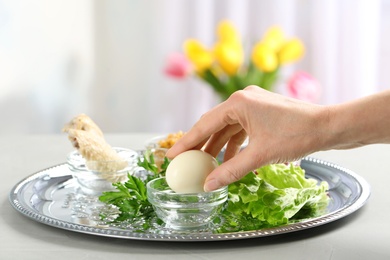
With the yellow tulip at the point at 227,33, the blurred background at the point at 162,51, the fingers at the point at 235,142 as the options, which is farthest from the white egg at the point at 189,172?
the yellow tulip at the point at 227,33

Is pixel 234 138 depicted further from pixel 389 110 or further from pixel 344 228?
pixel 389 110

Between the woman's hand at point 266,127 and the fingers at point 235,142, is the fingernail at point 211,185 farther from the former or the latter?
the fingers at point 235,142

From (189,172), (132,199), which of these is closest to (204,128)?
(189,172)

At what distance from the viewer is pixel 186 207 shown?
132cm

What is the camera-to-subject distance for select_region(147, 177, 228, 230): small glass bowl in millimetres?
1318

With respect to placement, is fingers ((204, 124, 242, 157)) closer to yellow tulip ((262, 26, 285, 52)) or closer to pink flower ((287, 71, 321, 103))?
pink flower ((287, 71, 321, 103))

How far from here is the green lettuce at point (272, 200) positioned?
133 cm

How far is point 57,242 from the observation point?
129 centimetres

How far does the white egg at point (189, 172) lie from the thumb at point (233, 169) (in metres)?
0.03

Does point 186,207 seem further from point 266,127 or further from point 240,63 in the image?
point 240,63

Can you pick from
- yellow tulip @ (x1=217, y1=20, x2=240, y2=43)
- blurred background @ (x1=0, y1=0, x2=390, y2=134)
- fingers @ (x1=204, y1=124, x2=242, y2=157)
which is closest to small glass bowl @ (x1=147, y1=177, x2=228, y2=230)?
fingers @ (x1=204, y1=124, x2=242, y2=157)

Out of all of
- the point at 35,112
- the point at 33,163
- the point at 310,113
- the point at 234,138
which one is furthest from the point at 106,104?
the point at 310,113

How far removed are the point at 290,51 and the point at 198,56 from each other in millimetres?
438

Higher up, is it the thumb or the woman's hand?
the woman's hand
